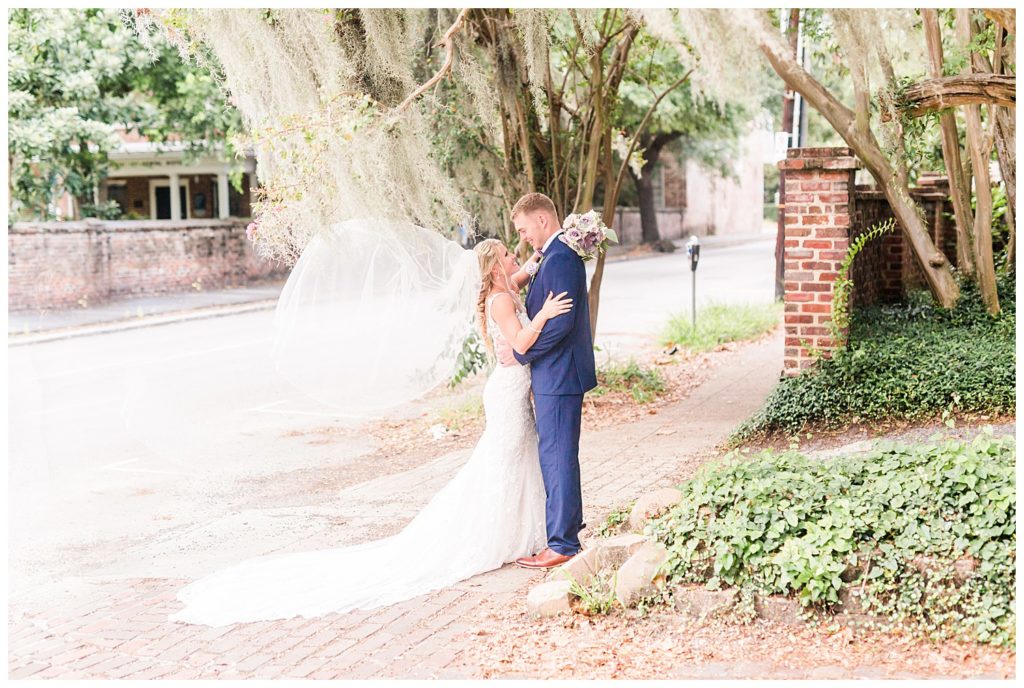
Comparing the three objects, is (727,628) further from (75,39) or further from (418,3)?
(75,39)

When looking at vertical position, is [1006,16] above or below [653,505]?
above

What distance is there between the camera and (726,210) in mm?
54594

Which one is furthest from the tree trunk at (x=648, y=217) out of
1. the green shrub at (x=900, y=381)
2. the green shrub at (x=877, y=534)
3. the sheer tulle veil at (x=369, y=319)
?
the green shrub at (x=877, y=534)

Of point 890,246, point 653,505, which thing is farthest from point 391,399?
point 890,246

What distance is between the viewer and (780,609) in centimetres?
445

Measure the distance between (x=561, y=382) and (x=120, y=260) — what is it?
19.0m

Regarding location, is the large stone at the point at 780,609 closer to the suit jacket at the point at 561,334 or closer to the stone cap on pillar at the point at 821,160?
the suit jacket at the point at 561,334

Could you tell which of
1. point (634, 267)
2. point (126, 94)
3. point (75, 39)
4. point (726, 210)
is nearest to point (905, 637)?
point (75, 39)

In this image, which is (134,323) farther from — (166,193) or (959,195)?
(166,193)

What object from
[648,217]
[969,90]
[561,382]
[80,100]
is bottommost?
[561,382]

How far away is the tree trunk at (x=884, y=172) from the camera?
880 centimetres

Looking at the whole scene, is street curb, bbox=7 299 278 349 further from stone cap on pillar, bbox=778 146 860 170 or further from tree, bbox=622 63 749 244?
stone cap on pillar, bbox=778 146 860 170

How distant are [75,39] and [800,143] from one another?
1312cm

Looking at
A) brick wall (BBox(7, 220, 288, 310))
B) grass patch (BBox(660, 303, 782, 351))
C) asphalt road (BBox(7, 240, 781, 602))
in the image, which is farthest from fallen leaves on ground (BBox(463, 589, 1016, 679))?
brick wall (BBox(7, 220, 288, 310))
